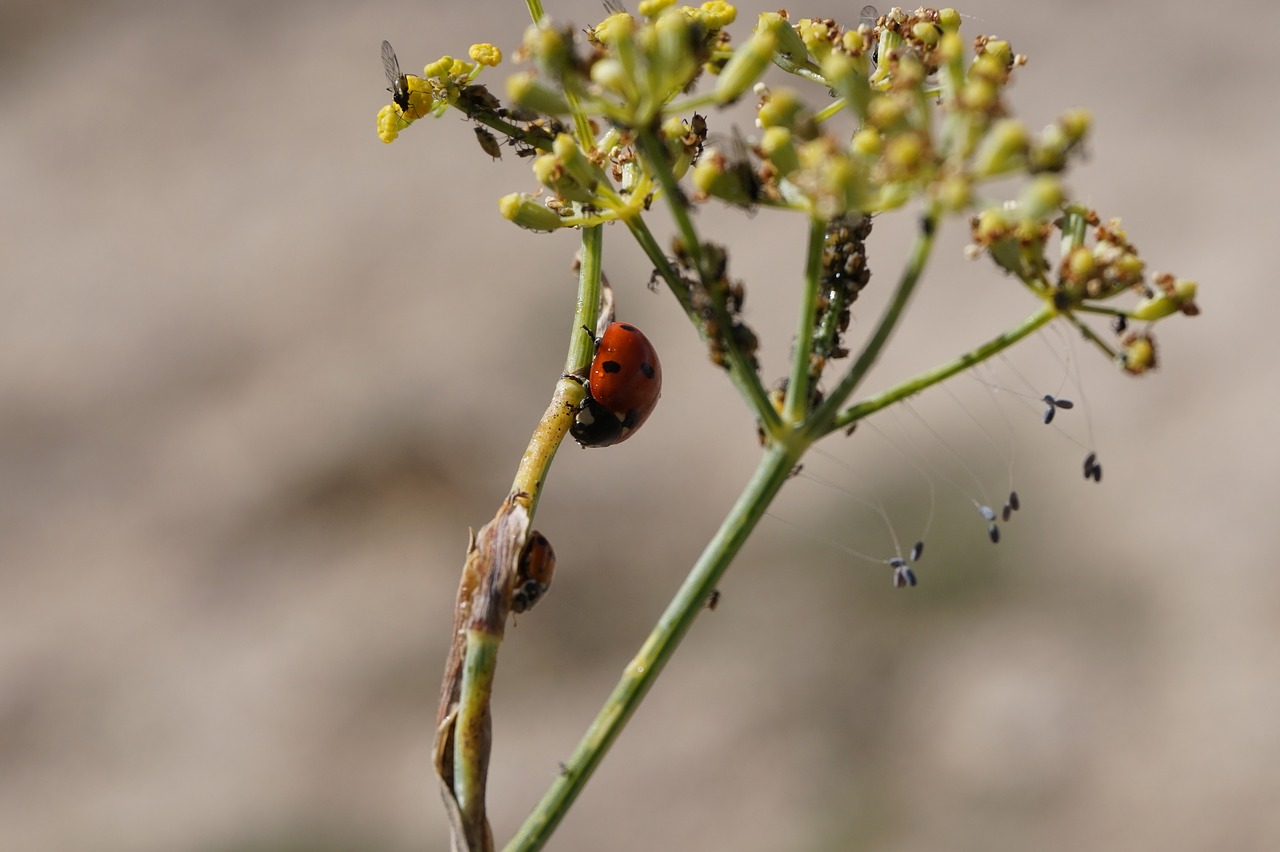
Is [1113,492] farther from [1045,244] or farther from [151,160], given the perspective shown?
[151,160]

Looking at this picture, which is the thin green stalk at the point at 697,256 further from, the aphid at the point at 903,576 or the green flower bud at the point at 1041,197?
the aphid at the point at 903,576

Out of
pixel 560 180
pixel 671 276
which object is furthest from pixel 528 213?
pixel 671 276

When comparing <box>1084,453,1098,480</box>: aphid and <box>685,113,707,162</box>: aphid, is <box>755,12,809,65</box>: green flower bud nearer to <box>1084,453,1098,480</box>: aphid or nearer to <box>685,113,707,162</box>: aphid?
<box>685,113,707,162</box>: aphid

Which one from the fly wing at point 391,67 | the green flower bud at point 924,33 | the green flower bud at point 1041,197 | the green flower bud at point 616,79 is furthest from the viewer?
the fly wing at point 391,67

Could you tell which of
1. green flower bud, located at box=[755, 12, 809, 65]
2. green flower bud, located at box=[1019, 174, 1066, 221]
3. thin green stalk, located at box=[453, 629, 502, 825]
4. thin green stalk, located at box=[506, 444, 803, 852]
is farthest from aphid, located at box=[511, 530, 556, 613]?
green flower bud, located at box=[755, 12, 809, 65]

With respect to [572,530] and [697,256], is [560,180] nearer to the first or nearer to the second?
[697,256]

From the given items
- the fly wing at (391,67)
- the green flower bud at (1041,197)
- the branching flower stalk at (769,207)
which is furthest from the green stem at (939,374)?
the fly wing at (391,67)
